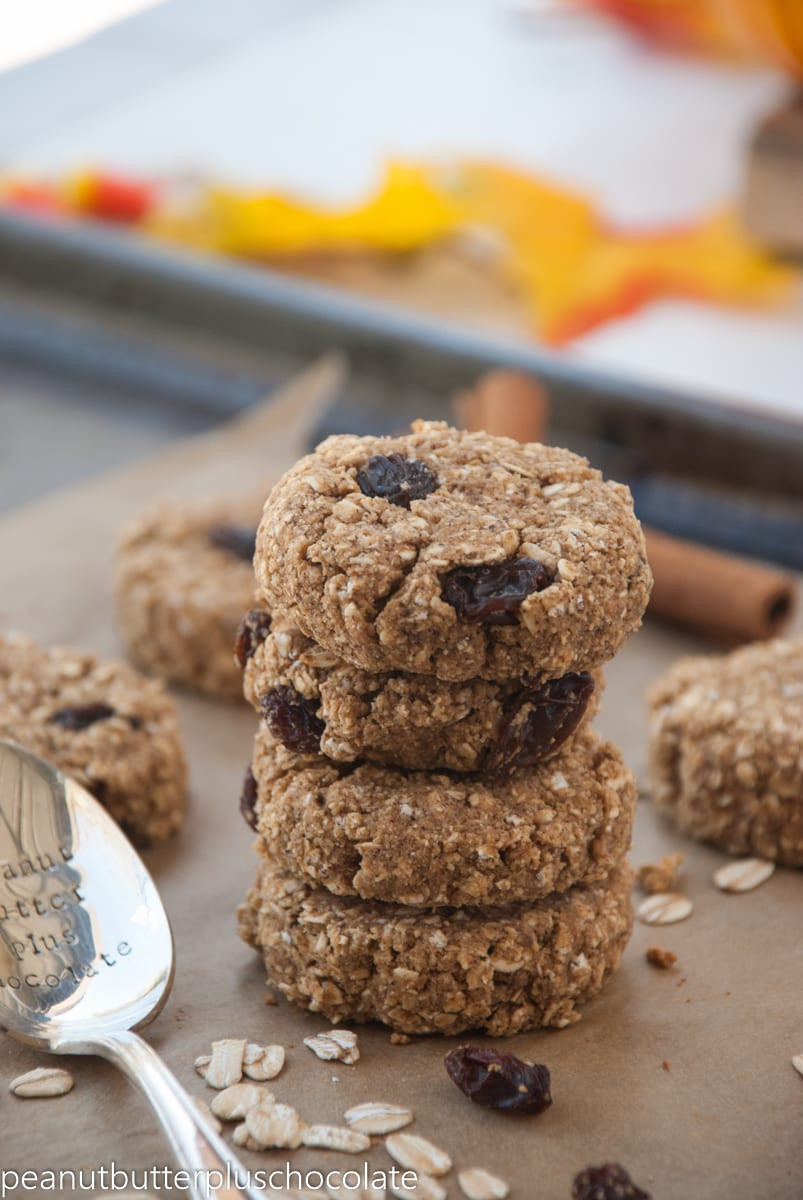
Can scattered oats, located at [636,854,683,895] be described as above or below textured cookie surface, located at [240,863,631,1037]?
below

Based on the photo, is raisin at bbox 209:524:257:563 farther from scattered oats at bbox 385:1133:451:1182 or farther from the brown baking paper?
scattered oats at bbox 385:1133:451:1182

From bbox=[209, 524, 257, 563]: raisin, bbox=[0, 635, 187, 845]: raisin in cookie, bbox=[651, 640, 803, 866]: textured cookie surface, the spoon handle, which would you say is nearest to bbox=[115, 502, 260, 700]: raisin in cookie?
bbox=[209, 524, 257, 563]: raisin

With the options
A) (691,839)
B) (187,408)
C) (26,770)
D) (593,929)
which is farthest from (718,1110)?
(187,408)

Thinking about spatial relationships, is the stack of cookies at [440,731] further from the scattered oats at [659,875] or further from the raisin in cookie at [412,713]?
the scattered oats at [659,875]

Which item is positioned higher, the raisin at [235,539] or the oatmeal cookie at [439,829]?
the oatmeal cookie at [439,829]

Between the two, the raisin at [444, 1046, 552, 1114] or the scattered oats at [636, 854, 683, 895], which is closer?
the raisin at [444, 1046, 552, 1114]

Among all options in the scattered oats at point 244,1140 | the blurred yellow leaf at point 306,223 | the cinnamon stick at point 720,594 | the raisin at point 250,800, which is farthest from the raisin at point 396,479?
the blurred yellow leaf at point 306,223
